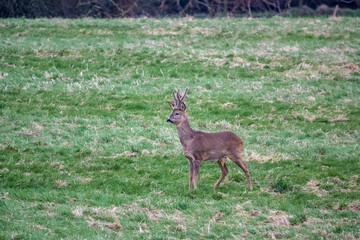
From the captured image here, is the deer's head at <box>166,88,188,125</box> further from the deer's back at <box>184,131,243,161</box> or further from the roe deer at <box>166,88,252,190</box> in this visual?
the deer's back at <box>184,131,243,161</box>

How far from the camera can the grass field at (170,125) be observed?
8.44 m

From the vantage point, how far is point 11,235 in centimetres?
737

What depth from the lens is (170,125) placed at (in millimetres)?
14000

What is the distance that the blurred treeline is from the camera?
3070 centimetres

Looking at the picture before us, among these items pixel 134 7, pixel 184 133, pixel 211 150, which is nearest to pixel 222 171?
pixel 211 150

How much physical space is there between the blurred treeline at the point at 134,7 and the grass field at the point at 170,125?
21.8 feet

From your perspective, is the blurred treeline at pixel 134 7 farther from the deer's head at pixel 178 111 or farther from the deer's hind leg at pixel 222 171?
the deer's hind leg at pixel 222 171

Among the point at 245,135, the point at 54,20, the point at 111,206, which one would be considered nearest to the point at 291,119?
the point at 245,135

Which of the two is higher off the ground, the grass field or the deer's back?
the deer's back

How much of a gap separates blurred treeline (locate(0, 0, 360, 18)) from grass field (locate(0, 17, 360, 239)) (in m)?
6.65

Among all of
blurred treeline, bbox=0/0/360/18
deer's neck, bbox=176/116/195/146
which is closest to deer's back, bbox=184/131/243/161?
deer's neck, bbox=176/116/195/146

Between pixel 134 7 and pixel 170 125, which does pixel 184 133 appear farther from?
pixel 134 7

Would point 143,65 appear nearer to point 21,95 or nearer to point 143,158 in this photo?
point 21,95

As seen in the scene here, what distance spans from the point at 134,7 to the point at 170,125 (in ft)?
75.1
